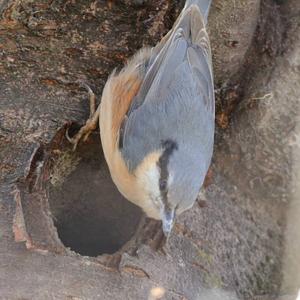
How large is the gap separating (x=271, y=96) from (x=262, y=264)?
93 cm

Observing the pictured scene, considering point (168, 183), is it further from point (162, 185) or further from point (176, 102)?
point (176, 102)

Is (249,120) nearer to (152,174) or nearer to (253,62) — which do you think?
(253,62)

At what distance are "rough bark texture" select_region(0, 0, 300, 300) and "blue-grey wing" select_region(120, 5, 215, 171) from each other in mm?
108

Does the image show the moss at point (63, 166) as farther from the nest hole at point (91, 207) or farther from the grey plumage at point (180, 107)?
the grey plumage at point (180, 107)

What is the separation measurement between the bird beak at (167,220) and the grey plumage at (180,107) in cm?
4

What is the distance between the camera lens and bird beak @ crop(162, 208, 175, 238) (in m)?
2.87

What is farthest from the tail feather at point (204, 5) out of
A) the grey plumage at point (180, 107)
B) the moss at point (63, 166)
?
the moss at point (63, 166)

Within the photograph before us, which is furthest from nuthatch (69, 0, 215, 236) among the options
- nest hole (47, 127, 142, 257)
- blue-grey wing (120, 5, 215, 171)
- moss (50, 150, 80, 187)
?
nest hole (47, 127, 142, 257)

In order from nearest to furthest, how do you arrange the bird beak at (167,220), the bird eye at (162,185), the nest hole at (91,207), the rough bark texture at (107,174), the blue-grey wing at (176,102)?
the rough bark texture at (107,174) < the bird beak at (167,220) < the bird eye at (162,185) < the blue-grey wing at (176,102) < the nest hole at (91,207)

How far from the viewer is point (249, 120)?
3.49 m

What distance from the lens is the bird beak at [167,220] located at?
2.87 m

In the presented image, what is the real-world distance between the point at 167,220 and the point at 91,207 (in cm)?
111

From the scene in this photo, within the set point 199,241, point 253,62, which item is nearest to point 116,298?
point 199,241

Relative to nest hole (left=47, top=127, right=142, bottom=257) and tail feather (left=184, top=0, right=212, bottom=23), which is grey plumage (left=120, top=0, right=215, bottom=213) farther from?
nest hole (left=47, top=127, right=142, bottom=257)
